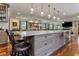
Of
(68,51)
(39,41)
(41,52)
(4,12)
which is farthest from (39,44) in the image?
(4,12)

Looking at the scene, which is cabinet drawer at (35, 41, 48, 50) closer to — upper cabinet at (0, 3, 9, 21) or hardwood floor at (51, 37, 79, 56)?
hardwood floor at (51, 37, 79, 56)

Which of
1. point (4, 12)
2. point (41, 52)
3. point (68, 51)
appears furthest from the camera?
point (4, 12)

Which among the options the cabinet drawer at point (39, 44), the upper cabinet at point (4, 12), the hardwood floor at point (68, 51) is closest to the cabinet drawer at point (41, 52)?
the cabinet drawer at point (39, 44)

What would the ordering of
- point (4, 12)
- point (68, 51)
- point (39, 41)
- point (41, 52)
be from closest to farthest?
point (39, 41) → point (41, 52) → point (68, 51) → point (4, 12)

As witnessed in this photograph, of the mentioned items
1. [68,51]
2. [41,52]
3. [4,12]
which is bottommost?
[68,51]

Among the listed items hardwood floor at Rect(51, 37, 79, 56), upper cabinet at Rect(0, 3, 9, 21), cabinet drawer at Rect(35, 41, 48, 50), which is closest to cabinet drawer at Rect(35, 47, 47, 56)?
cabinet drawer at Rect(35, 41, 48, 50)

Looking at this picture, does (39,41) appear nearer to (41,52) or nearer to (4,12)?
(41,52)

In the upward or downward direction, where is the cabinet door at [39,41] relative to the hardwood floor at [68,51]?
upward

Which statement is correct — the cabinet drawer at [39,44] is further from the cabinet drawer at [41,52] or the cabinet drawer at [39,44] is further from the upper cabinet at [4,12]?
the upper cabinet at [4,12]

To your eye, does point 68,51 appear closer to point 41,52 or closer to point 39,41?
point 41,52

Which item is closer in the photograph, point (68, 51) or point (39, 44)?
point (39, 44)

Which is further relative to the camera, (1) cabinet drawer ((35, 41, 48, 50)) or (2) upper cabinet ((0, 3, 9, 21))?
(2) upper cabinet ((0, 3, 9, 21))

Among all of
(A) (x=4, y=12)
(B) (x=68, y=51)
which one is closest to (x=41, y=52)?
(B) (x=68, y=51)

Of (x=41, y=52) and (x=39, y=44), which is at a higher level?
(x=39, y=44)
